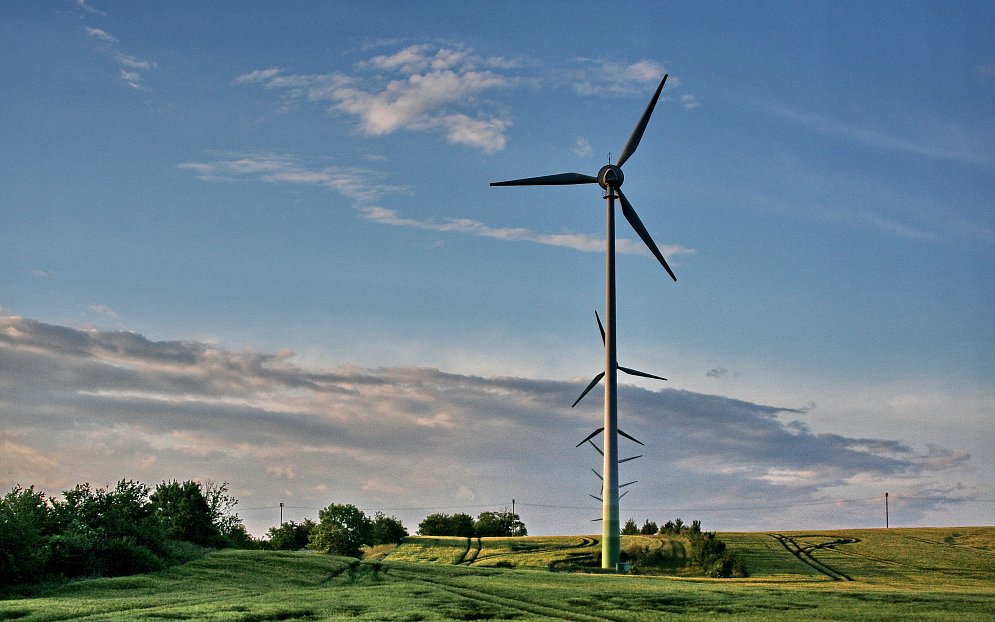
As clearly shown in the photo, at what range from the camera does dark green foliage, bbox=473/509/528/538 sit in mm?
117938

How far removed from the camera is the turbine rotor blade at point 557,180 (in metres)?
71.5

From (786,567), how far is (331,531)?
48972 mm

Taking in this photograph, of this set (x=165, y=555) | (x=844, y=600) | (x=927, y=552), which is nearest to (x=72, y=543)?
(x=165, y=555)

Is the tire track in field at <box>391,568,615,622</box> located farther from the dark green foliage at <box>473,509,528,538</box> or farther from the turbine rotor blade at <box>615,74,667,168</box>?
the dark green foliage at <box>473,509,528,538</box>

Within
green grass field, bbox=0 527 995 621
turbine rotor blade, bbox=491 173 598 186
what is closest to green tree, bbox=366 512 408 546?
green grass field, bbox=0 527 995 621

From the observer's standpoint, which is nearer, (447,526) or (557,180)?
(557,180)

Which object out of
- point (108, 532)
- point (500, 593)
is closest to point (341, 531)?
point (108, 532)

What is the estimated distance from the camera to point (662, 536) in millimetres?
82875

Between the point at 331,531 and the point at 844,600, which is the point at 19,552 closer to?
the point at 844,600

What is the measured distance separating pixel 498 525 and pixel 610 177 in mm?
62830

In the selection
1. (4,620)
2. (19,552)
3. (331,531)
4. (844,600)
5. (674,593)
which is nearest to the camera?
(4,620)

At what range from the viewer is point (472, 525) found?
118 meters

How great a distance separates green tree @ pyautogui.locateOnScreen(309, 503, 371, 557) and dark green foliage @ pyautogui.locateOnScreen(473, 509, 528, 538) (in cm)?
2295

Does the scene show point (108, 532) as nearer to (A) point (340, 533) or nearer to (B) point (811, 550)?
(A) point (340, 533)
